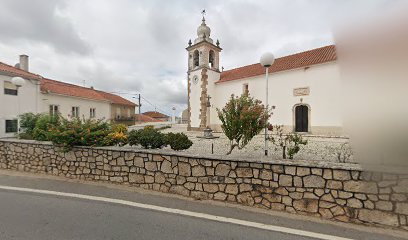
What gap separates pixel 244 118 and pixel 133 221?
3.54 meters

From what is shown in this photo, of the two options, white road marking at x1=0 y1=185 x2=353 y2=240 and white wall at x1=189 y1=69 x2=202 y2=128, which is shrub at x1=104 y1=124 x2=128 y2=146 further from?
white wall at x1=189 y1=69 x2=202 y2=128

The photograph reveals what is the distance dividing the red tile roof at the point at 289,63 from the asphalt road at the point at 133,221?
44.6ft

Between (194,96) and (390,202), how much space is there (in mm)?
20179

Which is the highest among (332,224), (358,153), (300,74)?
(300,74)

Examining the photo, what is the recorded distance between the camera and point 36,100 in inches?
629

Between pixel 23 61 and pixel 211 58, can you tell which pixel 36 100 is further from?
pixel 211 58

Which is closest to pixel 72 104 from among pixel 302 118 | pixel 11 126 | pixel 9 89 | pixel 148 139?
pixel 9 89

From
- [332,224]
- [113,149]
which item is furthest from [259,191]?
[113,149]

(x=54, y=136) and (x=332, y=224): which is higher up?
(x=54, y=136)

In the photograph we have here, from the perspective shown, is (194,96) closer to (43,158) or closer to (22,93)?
(22,93)

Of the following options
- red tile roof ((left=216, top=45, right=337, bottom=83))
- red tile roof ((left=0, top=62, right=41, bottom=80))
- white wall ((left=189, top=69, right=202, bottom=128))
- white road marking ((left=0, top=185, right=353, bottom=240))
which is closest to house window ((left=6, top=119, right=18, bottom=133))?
red tile roof ((left=0, top=62, right=41, bottom=80))

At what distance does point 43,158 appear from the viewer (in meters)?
6.18

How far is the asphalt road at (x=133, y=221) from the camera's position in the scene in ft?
9.30

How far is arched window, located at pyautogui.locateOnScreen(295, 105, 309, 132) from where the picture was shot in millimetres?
15859
